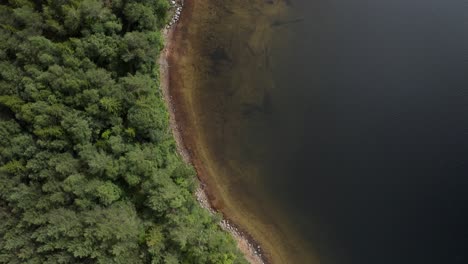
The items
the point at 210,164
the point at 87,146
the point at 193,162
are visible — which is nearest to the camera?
the point at 87,146

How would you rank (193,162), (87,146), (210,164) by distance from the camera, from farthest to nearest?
1. (210,164)
2. (193,162)
3. (87,146)

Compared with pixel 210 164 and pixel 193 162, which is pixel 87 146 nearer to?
pixel 193 162

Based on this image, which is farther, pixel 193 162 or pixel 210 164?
pixel 210 164

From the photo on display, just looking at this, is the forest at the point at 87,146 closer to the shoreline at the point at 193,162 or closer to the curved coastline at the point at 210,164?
the shoreline at the point at 193,162

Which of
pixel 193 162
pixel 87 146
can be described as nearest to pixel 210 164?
pixel 193 162

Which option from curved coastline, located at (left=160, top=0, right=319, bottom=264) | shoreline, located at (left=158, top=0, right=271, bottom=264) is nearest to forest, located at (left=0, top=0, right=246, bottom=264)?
shoreline, located at (left=158, top=0, right=271, bottom=264)

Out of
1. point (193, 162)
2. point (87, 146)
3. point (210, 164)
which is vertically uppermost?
point (87, 146)

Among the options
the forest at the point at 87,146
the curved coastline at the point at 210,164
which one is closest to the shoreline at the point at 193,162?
the curved coastline at the point at 210,164

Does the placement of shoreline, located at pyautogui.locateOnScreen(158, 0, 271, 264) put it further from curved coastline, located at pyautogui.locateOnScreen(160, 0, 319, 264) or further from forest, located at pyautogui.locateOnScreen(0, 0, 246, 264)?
forest, located at pyautogui.locateOnScreen(0, 0, 246, 264)
